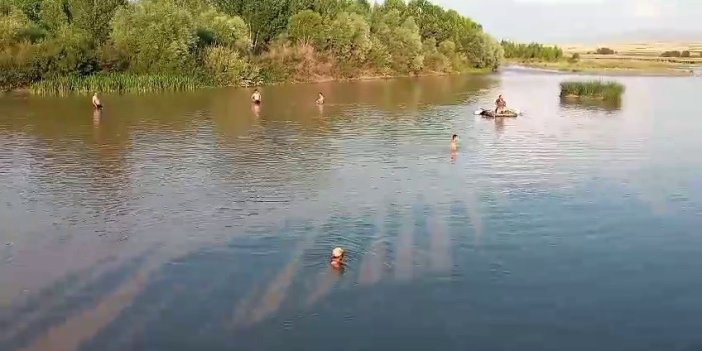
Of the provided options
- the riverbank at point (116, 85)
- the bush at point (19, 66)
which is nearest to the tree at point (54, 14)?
the bush at point (19, 66)

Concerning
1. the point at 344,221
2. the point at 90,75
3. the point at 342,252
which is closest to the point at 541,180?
the point at 344,221

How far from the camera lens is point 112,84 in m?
57.4

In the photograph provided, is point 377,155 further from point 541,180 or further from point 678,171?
point 678,171

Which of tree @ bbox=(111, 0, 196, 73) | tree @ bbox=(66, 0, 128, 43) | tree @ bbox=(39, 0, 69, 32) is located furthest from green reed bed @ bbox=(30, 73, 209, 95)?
tree @ bbox=(39, 0, 69, 32)

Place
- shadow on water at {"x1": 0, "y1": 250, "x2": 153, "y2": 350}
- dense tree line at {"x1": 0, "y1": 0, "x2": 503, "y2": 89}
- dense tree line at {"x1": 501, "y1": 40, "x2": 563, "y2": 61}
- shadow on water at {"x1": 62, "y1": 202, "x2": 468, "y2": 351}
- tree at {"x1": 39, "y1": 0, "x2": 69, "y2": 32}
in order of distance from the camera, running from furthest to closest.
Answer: dense tree line at {"x1": 501, "y1": 40, "x2": 563, "y2": 61} < tree at {"x1": 39, "y1": 0, "x2": 69, "y2": 32} < dense tree line at {"x1": 0, "y1": 0, "x2": 503, "y2": 89} < shadow on water at {"x1": 62, "y1": 202, "x2": 468, "y2": 351} < shadow on water at {"x1": 0, "y1": 250, "x2": 153, "y2": 350}

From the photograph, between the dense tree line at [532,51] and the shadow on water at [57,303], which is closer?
the shadow on water at [57,303]

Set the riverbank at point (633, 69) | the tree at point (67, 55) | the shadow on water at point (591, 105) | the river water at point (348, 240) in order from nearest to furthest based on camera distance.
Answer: the river water at point (348, 240)
the shadow on water at point (591, 105)
the tree at point (67, 55)
the riverbank at point (633, 69)

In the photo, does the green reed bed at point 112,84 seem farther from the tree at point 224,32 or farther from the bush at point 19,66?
the tree at point 224,32

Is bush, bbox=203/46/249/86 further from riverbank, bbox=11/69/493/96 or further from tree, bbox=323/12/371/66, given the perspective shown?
tree, bbox=323/12/371/66

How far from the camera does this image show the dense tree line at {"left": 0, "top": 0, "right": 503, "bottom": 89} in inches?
2273

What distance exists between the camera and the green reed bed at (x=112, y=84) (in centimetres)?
5494

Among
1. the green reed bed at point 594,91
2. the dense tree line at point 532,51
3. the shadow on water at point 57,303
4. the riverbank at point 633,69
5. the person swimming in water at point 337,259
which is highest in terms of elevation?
the dense tree line at point 532,51

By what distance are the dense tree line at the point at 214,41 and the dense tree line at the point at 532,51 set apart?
1713 inches

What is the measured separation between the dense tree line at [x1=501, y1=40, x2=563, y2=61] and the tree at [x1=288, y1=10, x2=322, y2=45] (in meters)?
70.9
